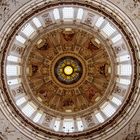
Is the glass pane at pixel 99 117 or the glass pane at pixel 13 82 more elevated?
the glass pane at pixel 13 82

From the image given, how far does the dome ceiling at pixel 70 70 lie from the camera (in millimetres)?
21266

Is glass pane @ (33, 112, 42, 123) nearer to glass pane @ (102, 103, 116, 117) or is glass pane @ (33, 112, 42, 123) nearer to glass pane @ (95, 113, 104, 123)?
glass pane @ (95, 113, 104, 123)

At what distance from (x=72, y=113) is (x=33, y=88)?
378cm

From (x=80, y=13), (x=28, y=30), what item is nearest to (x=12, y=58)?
(x=28, y=30)

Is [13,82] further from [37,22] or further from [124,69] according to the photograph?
[124,69]

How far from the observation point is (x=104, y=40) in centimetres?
2589

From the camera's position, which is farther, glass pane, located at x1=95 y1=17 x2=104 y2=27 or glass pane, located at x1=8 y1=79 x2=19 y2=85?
glass pane, located at x1=8 y1=79 x2=19 y2=85

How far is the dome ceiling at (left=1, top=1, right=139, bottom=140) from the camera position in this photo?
2127 cm

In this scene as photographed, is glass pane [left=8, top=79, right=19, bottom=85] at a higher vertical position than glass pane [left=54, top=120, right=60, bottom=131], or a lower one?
higher

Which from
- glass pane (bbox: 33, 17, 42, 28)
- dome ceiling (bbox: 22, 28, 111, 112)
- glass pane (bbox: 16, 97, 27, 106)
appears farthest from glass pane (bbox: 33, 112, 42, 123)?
glass pane (bbox: 33, 17, 42, 28)

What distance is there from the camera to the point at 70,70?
1163 inches

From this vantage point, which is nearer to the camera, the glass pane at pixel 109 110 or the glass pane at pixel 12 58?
the glass pane at pixel 12 58

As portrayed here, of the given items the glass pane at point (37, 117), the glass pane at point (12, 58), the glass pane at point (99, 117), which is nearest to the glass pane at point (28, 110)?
the glass pane at point (37, 117)

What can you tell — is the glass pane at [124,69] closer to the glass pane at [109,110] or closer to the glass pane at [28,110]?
the glass pane at [109,110]
